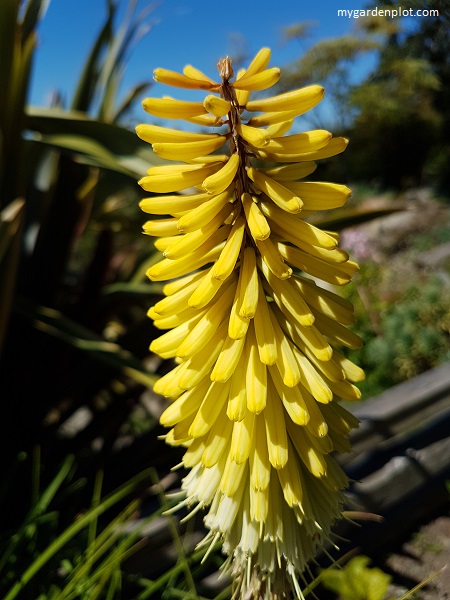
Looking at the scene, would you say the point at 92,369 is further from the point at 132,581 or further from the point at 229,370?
the point at 229,370

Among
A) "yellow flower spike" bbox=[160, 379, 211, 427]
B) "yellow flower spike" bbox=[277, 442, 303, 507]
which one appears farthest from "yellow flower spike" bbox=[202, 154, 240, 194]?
"yellow flower spike" bbox=[277, 442, 303, 507]

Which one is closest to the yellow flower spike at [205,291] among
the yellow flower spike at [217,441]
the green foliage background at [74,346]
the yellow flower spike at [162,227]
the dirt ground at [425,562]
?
the yellow flower spike at [162,227]

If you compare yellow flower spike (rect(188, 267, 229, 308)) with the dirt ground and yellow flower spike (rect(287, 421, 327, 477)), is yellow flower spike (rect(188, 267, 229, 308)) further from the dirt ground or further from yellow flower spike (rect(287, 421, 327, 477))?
the dirt ground

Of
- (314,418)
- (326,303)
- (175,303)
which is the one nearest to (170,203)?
(175,303)

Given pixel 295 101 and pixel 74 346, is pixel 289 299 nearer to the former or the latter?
pixel 295 101

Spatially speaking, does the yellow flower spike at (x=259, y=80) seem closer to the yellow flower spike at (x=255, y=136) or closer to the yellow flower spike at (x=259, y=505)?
the yellow flower spike at (x=255, y=136)

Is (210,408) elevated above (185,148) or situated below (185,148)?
below

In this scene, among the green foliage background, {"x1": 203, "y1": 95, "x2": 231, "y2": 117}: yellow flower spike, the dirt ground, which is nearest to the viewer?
{"x1": 203, "y1": 95, "x2": 231, "y2": 117}: yellow flower spike
